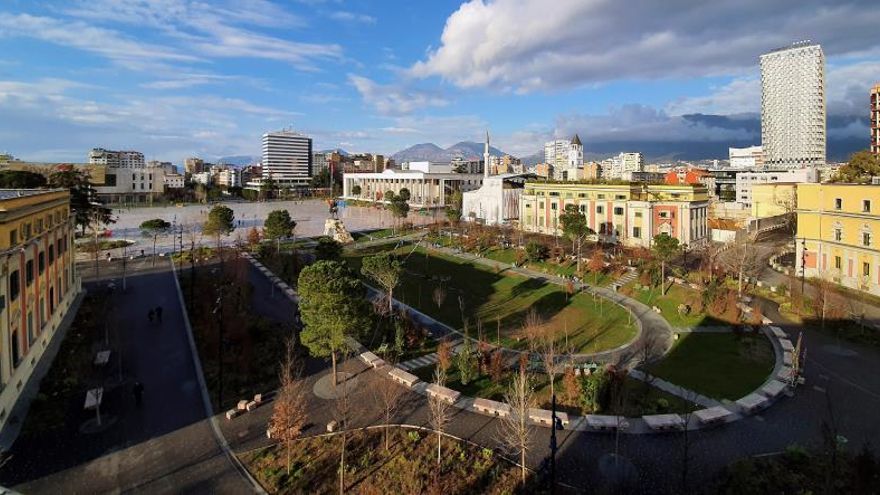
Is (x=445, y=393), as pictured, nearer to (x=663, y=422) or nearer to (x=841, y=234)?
(x=663, y=422)

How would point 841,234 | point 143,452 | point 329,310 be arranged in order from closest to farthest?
1. point 143,452
2. point 329,310
3. point 841,234

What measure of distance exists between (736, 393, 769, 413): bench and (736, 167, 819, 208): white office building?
48.5 meters

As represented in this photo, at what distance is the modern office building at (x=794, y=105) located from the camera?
122000 mm

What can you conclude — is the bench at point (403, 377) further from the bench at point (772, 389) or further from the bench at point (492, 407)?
the bench at point (772, 389)

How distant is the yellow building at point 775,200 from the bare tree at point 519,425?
161ft

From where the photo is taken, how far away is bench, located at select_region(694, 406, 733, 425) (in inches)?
560

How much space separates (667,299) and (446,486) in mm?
19957

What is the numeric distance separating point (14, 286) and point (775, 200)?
60624 millimetres

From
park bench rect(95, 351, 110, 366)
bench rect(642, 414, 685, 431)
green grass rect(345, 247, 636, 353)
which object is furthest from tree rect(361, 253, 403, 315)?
bench rect(642, 414, 685, 431)

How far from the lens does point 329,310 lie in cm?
1641

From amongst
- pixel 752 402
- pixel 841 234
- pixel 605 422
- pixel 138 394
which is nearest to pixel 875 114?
pixel 841 234

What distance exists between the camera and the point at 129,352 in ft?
65.0

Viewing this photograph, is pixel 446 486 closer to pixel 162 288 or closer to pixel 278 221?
pixel 162 288

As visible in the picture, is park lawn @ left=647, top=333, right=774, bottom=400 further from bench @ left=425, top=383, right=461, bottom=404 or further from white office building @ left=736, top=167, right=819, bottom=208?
white office building @ left=736, top=167, right=819, bottom=208
